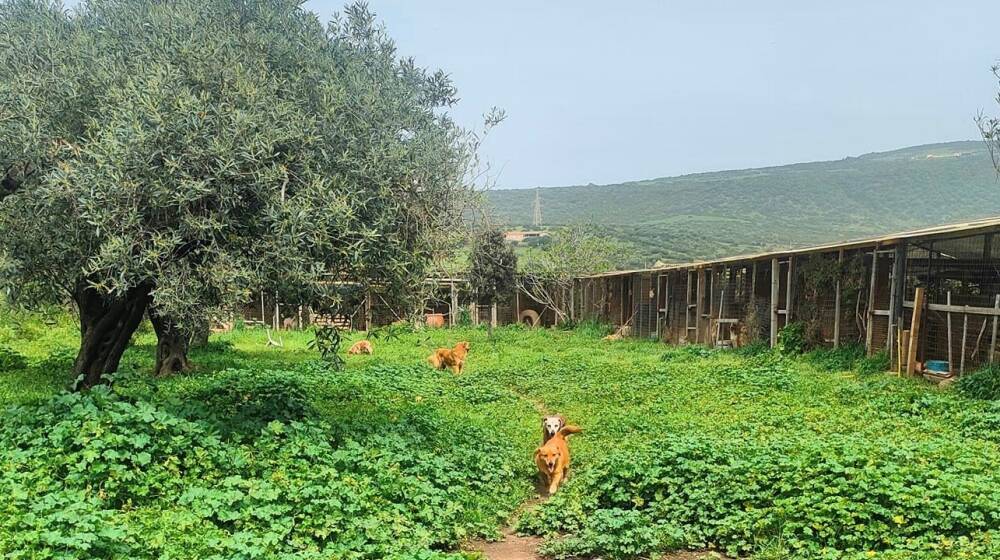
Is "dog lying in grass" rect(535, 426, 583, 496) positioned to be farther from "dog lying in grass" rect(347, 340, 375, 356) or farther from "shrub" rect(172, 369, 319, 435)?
"dog lying in grass" rect(347, 340, 375, 356)

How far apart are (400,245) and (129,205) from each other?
2925mm

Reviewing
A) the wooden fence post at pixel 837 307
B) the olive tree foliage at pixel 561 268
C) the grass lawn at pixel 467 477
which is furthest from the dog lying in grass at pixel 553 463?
the olive tree foliage at pixel 561 268

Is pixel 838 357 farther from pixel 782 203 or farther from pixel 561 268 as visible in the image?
pixel 782 203

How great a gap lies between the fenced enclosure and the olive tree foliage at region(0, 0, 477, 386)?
901 cm

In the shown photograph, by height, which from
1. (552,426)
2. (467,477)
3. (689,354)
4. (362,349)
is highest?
(552,426)

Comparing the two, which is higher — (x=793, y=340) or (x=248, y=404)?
(x=248, y=404)

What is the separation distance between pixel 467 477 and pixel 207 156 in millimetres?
4447

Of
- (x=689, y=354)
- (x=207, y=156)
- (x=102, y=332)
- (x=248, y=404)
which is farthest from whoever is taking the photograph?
(x=689, y=354)

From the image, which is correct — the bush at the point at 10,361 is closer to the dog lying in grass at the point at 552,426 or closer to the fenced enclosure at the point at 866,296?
the dog lying in grass at the point at 552,426

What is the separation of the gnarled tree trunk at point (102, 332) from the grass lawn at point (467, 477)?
106cm

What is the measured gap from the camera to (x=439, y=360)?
1784cm

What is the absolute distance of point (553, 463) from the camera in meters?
8.41

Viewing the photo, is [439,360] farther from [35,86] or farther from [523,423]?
[35,86]

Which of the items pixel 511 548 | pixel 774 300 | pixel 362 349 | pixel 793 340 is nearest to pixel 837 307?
pixel 793 340
